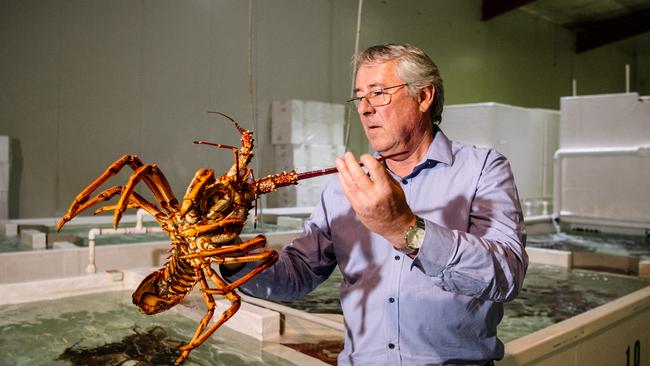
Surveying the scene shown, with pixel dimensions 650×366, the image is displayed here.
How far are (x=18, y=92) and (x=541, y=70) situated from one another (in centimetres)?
1200

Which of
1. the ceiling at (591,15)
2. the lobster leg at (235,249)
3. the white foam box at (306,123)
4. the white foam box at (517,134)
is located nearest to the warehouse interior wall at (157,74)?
the white foam box at (306,123)

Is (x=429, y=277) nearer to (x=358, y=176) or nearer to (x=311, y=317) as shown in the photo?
(x=358, y=176)

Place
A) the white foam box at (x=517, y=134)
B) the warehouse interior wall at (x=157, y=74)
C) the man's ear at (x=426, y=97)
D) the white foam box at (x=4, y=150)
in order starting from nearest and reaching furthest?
the man's ear at (x=426, y=97) → the white foam box at (x=4, y=150) → the warehouse interior wall at (x=157, y=74) → the white foam box at (x=517, y=134)

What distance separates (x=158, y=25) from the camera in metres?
7.13

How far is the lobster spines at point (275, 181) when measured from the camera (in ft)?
4.19

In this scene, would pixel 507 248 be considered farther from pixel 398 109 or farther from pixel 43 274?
pixel 43 274

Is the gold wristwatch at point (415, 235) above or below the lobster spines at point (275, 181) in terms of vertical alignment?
below

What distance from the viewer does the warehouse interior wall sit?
245 inches

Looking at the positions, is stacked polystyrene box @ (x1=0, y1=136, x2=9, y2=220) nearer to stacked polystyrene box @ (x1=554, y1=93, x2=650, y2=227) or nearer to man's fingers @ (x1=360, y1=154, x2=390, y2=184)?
man's fingers @ (x1=360, y1=154, x2=390, y2=184)

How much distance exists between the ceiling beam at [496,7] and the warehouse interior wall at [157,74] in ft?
5.18

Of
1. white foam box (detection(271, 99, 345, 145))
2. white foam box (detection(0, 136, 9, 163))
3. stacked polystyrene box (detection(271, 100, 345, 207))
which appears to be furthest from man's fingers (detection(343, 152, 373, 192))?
white foam box (detection(271, 99, 345, 145))

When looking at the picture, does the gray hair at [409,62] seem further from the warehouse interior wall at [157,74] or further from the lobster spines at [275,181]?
the warehouse interior wall at [157,74]

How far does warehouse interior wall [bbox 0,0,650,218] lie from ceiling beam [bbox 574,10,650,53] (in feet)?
19.1

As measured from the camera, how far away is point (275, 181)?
4.23 feet
